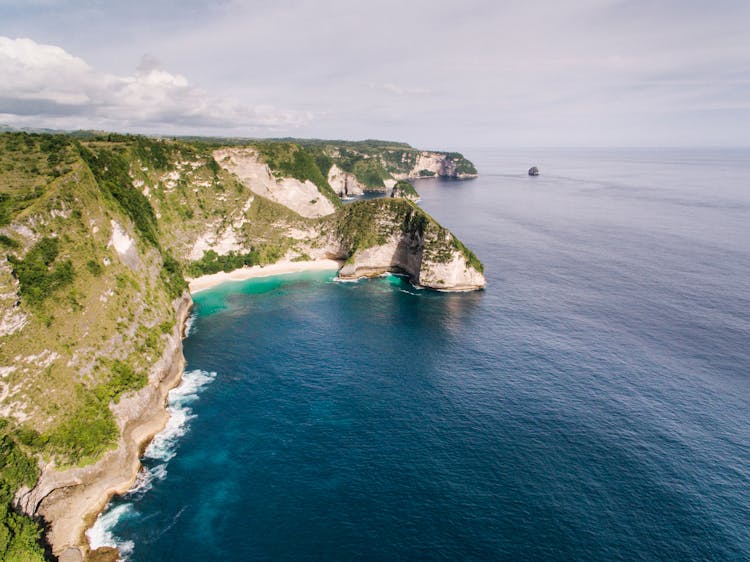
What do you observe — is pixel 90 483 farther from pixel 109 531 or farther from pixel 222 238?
pixel 222 238

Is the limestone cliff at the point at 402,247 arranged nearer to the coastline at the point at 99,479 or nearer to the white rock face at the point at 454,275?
the white rock face at the point at 454,275

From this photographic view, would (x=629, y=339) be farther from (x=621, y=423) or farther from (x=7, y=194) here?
(x=7, y=194)

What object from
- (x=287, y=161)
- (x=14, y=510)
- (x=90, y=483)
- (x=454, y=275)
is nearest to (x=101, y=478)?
(x=90, y=483)

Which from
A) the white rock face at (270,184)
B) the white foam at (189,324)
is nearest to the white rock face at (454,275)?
the white foam at (189,324)

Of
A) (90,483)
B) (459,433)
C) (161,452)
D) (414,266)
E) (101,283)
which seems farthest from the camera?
(414,266)

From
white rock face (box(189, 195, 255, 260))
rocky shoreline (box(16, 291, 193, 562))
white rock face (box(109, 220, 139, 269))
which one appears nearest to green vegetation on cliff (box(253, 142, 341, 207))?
white rock face (box(189, 195, 255, 260))

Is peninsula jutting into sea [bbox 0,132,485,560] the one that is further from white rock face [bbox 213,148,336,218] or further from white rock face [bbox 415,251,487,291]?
white rock face [bbox 213,148,336,218]

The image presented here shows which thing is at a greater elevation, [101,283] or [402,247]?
[402,247]
